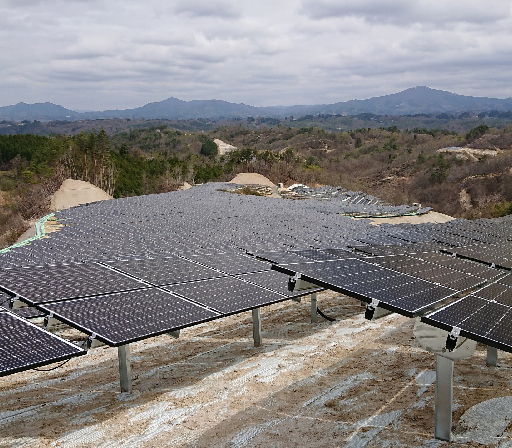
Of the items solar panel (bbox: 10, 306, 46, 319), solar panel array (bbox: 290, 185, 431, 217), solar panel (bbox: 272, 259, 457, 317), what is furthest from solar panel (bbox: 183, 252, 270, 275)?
solar panel array (bbox: 290, 185, 431, 217)

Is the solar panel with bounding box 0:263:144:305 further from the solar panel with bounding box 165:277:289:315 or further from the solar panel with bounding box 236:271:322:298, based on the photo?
the solar panel with bounding box 236:271:322:298

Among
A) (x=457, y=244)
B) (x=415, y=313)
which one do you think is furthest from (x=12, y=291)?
(x=457, y=244)

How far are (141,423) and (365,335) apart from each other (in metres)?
6.98

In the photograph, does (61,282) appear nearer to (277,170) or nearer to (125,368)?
(125,368)

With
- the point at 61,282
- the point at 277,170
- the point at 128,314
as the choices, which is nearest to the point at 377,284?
the point at 128,314

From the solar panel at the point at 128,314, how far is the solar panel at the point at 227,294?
37 cm

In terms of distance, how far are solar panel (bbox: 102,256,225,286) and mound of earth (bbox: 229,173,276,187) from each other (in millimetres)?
57691

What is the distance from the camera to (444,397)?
7.51 meters

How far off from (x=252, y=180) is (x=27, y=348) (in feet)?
216

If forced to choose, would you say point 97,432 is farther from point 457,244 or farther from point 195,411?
point 457,244

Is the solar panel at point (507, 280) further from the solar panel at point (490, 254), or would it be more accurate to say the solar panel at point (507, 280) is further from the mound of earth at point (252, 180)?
the mound of earth at point (252, 180)

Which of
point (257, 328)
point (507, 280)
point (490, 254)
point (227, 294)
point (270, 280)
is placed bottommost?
point (257, 328)

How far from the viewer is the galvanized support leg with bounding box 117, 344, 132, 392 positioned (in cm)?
983

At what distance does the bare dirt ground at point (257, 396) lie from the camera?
8367mm
